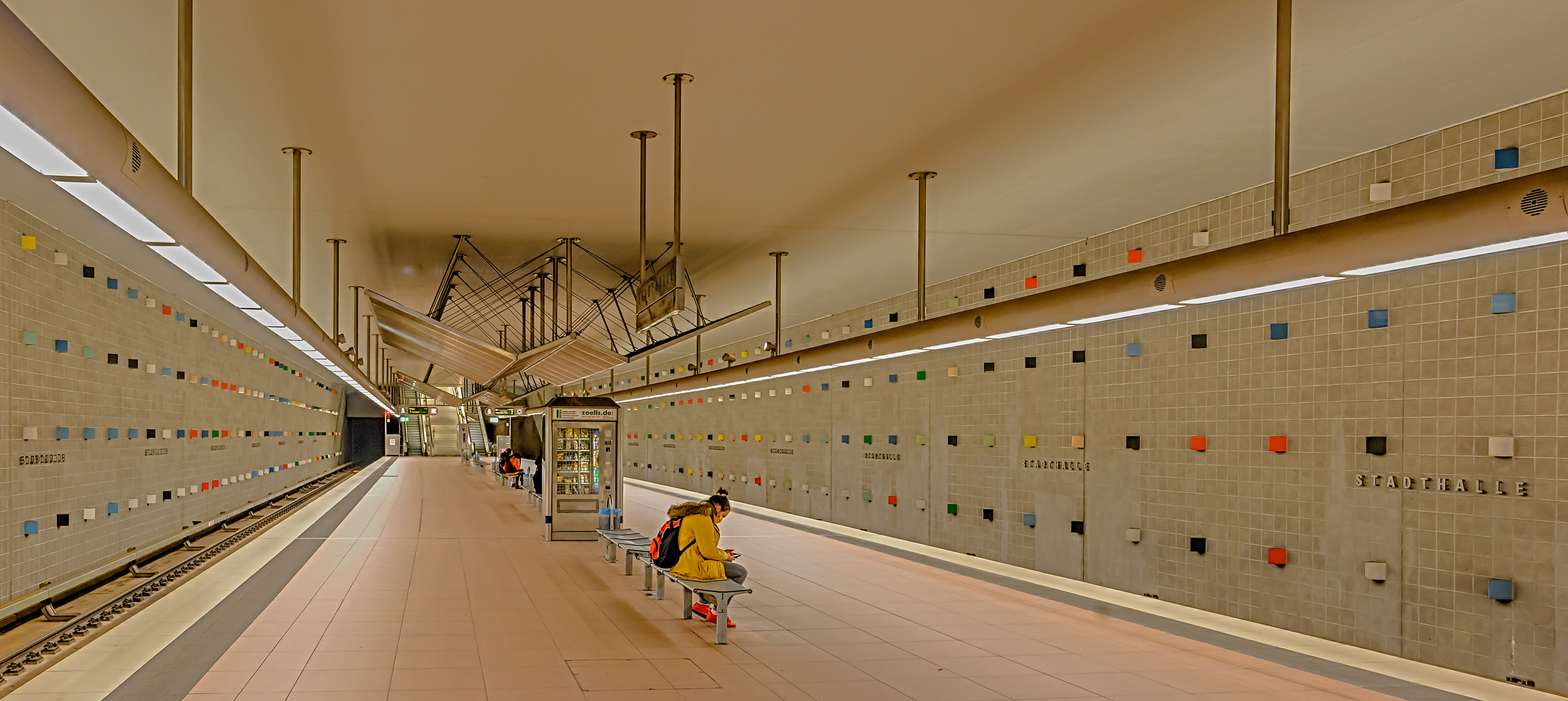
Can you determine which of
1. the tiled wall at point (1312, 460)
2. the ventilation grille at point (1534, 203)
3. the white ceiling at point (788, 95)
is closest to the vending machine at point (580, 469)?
the tiled wall at point (1312, 460)

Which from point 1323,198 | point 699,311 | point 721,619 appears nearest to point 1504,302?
point 1323,198

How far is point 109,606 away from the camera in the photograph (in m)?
8.77

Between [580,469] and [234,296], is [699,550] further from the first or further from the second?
[580,469]

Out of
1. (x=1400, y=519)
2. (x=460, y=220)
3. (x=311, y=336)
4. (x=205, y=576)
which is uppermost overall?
(x=460, y=220)

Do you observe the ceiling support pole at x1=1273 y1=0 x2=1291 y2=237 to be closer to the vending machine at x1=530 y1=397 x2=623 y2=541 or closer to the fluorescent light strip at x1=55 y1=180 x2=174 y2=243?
the fluorescent light strip at x1=55 y1=180 x2=174 y2=243

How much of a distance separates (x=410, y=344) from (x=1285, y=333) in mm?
13890

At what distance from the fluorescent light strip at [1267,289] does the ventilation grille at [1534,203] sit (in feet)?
2.93

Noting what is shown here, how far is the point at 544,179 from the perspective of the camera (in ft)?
27.1

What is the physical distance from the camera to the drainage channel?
21.7 ft

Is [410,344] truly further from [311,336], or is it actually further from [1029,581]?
[1029,581]

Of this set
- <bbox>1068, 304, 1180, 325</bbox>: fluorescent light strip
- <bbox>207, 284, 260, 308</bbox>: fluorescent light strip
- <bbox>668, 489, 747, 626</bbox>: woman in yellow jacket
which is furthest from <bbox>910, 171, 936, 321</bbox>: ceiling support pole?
<bbox>207, 284, 260, 308</bbox>: fluorescent light strip

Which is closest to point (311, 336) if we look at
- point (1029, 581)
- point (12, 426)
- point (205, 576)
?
point (12, 426)

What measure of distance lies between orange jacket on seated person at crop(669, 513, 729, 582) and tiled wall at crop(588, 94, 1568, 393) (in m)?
5.00

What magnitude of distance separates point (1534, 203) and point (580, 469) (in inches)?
540
